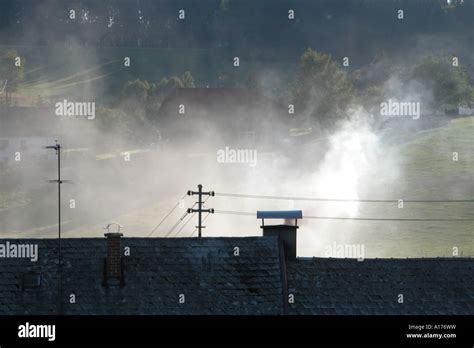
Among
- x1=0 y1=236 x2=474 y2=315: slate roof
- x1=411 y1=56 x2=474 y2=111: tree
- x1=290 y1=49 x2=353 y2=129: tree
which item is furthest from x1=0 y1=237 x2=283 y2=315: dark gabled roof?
x1=411 y1=56 x2=474 y2=111: tree

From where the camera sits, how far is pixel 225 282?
144ft

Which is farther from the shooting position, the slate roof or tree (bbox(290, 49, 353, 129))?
tree (bbox(290, 49, 353, 129))

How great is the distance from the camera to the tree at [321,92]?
492ft

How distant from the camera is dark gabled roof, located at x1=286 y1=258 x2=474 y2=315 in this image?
44188 millimetres

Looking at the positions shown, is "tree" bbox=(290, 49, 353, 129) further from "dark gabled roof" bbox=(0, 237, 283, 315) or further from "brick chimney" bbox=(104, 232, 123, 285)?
"brick chimney" bbox=(104, 232, 123, 285)

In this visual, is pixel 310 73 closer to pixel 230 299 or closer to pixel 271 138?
pixel 271 138

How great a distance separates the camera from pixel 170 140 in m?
144

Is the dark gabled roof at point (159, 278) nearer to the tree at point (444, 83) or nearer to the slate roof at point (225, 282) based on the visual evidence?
the slate roof at point (225, 282)

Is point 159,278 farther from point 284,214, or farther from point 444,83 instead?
point 444,83

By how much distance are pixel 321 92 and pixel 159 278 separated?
357 feet

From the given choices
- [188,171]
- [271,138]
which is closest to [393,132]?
[271,138]

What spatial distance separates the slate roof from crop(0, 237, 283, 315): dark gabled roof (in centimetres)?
4

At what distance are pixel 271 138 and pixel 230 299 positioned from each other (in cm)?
10241

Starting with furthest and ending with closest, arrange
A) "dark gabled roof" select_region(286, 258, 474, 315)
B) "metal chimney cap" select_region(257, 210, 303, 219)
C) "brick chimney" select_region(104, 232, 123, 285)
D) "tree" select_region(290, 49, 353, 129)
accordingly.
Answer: "tree" select_region(290, 49, 353, 129), "metal chimney cap" select_region(257, 210, 303, 219), "dark gabled roof" select_region(286, 258, 474, 315), "brick chimney" select_region(104, 232, 123, 285)
